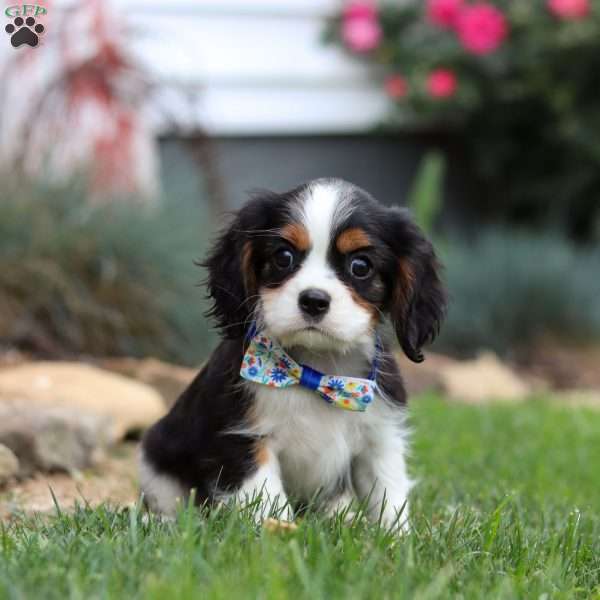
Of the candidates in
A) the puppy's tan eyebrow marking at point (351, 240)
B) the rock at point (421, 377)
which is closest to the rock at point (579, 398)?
the rock at point (421, 377)

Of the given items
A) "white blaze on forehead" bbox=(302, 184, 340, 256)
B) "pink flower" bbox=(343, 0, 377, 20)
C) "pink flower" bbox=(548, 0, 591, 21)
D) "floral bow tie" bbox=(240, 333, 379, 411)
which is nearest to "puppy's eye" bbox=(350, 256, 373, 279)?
"white blaze on forehead" bbox=(302, 184, 340, 256)

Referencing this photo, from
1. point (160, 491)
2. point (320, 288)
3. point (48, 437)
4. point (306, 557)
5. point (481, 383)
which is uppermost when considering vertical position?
point (320, 288)

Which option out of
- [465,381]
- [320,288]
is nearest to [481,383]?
[465,381]

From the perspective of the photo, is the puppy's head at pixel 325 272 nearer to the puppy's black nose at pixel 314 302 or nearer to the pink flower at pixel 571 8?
the puppy's black nose at pixel 314 302

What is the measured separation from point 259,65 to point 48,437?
27.9ft

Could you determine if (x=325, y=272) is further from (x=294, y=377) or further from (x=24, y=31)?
(x=24, y=31)

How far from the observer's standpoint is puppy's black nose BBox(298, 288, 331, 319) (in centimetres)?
340

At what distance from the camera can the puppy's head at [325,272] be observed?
3.48 meters

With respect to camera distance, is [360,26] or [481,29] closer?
[481,29]

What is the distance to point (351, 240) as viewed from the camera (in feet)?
11.7

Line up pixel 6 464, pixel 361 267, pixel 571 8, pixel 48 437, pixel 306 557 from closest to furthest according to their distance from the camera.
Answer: pixel 306 557
pixel 361 267
pixel 6 464
pixel 48 437
pixel 571 8

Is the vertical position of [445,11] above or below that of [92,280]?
above

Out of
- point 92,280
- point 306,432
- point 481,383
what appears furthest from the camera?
point 481,383

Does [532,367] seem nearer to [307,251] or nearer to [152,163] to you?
[152,163]
